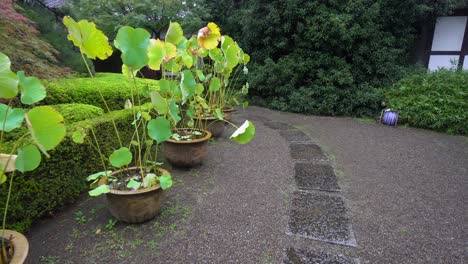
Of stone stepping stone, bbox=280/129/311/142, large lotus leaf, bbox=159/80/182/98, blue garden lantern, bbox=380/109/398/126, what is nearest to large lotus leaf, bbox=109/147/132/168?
large lotus leaf, bbox=159/80/182/98

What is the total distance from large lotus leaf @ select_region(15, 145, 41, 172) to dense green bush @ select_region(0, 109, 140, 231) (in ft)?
1.60

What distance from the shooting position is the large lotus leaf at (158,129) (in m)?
1.64

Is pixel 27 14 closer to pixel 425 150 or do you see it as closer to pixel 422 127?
pixel 425 150

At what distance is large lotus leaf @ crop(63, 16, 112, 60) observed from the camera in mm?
1378

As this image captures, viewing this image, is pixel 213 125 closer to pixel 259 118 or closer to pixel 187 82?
pixel 187 82

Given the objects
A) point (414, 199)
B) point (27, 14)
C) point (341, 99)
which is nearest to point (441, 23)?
point (341, 99)

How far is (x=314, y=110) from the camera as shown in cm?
542

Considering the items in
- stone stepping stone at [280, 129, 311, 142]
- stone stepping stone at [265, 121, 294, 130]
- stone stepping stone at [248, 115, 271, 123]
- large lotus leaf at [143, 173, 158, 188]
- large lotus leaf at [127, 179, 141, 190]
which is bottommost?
stone stepping stone at [280, 129, 311, 142]

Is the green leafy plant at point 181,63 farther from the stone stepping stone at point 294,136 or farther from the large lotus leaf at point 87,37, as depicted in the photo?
the stone stepping stone at point 294,136

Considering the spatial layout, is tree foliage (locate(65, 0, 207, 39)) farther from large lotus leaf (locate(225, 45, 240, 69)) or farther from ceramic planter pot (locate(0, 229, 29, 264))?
ceramic planter pot (locate(0, 229, 29, 264))

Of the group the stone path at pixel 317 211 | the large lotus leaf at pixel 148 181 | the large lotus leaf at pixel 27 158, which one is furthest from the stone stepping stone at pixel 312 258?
the large lotus leaf at pixel 27 158

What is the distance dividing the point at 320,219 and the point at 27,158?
5.46 ft

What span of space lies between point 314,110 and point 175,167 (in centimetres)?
367

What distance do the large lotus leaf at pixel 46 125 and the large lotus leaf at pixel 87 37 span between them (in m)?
0.58
